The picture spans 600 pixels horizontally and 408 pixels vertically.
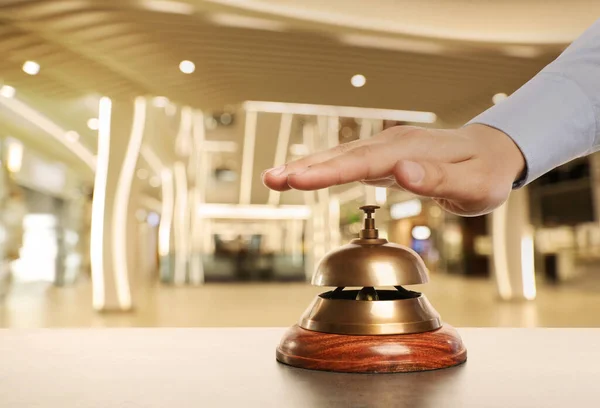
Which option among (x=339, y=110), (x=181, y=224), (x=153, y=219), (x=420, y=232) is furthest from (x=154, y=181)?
(x=420, y=232)

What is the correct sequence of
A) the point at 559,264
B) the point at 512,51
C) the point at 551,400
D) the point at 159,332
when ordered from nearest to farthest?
the point at 551,400 < the point at 159,332 < the point at 512,51 < the point at 559,264

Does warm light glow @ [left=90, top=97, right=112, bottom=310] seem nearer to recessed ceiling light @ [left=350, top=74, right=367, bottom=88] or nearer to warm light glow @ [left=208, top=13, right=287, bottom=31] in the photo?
warm light glow @ [left=208, top=13, right=287, bottom=31]

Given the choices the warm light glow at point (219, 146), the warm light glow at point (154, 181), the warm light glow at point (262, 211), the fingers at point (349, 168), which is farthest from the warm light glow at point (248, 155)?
the fingers at point (349, 168)

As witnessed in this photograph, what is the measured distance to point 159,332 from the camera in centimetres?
99

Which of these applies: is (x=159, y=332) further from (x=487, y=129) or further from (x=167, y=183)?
(x=167, y=183)

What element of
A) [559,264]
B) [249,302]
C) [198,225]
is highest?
[198,225]

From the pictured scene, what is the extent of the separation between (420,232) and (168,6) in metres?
21.5

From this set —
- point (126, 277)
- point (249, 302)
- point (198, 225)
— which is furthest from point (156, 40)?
point (198, 225)

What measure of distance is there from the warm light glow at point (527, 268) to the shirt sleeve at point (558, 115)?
29.4 ft

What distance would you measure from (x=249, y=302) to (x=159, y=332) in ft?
25.4

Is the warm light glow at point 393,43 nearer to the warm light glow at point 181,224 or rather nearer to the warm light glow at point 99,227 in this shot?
the warm light glow at point 99,227

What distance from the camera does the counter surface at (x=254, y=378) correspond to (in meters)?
0.52

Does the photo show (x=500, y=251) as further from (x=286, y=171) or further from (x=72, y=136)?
(x=286, y=171)

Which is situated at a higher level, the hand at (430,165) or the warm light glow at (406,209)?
the warm light glow at (406,209)
